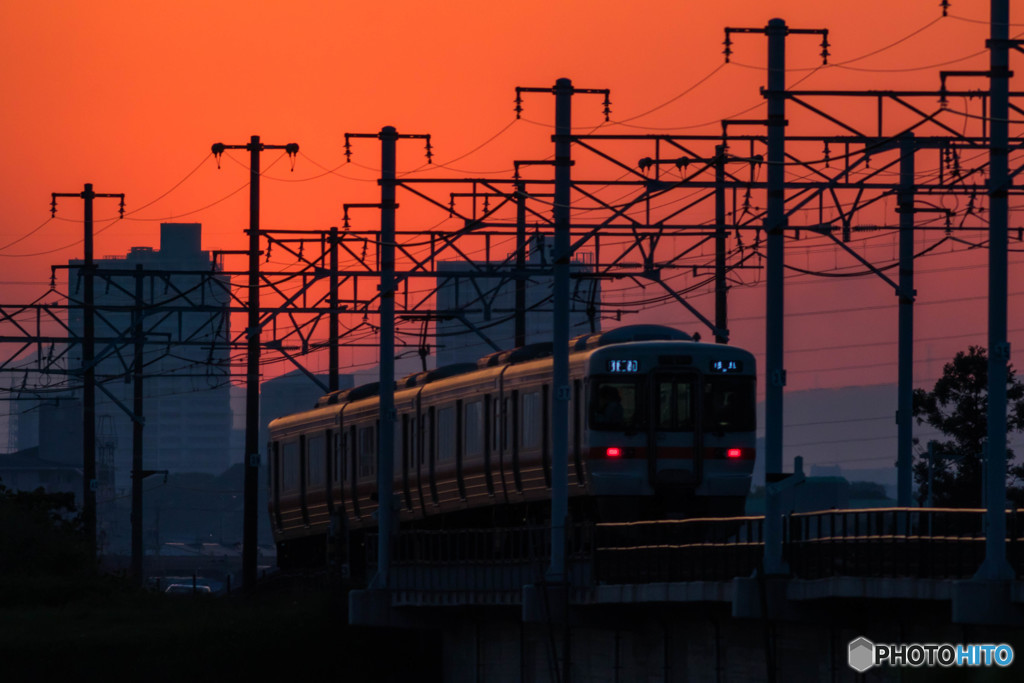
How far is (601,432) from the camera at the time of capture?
3366 centimetres

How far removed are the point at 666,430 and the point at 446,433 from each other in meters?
7.19

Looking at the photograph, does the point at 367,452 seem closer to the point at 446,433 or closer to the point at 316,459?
the point at 316,459

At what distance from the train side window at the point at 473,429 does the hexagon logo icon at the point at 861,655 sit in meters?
13.6

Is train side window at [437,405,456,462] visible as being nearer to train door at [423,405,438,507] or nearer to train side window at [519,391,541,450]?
train door at [423,405,438,507]

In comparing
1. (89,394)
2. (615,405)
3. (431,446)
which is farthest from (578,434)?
(89,394)

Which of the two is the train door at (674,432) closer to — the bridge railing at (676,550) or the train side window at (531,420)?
the train side window at (531,420)

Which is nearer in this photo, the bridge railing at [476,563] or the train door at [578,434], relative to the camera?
the bridge railing at [476,563]

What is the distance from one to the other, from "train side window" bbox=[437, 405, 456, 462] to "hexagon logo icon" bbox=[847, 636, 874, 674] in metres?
15.2

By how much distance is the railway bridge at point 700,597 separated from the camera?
23.6m

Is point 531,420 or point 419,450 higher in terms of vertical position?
point 531,420

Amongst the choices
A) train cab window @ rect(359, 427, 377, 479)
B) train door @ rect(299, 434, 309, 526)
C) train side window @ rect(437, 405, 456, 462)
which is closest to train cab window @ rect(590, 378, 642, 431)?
train side window @ rect(437, 405, 456, 462)

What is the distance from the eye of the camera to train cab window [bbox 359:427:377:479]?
44.5 metres

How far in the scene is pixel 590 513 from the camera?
112 ft

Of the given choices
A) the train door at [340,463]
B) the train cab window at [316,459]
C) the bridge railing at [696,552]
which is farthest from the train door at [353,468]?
the bridge railing at [696,552]
